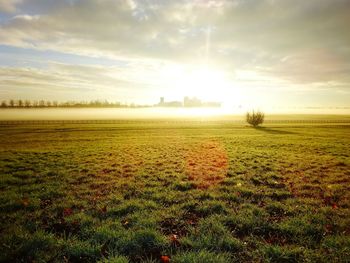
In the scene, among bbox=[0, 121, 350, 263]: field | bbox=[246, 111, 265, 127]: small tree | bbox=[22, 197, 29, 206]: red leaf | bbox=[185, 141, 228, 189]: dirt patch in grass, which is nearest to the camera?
bbox=[0, 121, 350, 263]: field

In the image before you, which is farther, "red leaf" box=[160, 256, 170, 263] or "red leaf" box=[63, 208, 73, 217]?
"red leaf" box=[63, 208, 73, 217]

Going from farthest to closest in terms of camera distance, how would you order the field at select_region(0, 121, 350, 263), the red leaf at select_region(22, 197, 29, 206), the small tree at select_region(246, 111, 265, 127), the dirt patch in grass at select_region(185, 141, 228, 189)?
the small tree at select_region(246, 111, 265, 127)
the dirt patch in grass at select_region(185, 141, 228, 189)
the red leaf at select_region(22, 197, 29, 206)
the field at select_region(0, 121, 350, 263)

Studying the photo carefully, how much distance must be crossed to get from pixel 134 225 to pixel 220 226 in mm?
2108

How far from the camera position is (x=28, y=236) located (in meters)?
5.45

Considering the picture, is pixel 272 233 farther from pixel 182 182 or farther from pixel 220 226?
pixel 182 182

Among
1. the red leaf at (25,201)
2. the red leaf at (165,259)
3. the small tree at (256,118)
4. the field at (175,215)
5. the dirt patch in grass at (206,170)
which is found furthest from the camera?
the small tree at (256,118)

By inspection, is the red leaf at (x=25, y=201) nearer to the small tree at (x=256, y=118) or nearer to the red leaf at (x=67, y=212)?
the red leaf at (x=67, y=212)

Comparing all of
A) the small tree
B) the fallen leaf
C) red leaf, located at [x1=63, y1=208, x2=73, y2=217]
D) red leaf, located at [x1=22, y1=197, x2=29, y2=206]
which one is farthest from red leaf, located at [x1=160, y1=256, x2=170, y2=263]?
the small tree

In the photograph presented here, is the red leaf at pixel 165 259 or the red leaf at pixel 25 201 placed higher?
the red leaf at pixel 165 259

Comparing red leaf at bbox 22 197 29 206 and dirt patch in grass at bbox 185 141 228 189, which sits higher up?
dirt patch in grass at bbox 185 141 228 189

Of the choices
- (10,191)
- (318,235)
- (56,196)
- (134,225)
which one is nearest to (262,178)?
(318,235)

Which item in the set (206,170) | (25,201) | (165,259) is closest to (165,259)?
(165,259)

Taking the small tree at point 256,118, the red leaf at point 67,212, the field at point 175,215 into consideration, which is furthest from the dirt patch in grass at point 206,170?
the small tree at point 256,118

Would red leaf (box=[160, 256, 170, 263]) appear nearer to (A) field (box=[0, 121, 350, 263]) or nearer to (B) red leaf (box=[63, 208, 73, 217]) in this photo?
(A) field (box=[0, 121, 350, 263])
